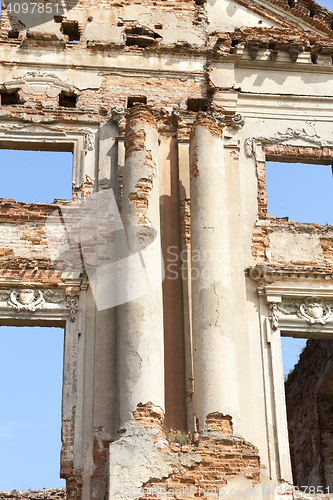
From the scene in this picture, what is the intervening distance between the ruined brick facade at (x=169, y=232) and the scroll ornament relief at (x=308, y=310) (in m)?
0.02

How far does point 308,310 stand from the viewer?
10.4 meters

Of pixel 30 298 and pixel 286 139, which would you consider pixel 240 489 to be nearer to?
pixel 30 298

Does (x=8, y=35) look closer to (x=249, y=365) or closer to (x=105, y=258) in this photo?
(x=105, y=258)

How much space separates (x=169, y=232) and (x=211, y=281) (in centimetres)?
135

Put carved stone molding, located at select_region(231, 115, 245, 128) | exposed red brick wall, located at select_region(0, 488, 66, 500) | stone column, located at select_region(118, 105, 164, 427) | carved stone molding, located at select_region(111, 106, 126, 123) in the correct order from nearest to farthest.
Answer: stone column, located at select_region(118, 105, 164, 427), exposed red brick wall, located at select_region(0, 488, 66, 500), carved stone molding, located at select_region(111, 106, 126, 123), carved stone molding, located at select_region(231, 115, 245, 128)

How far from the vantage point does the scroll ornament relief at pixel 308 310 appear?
1032 cm

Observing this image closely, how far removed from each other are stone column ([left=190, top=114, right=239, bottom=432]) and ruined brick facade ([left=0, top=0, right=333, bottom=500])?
2 centimetres

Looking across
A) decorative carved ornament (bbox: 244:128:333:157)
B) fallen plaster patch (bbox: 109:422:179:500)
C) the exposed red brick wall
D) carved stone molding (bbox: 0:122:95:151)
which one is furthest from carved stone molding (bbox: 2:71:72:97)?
the exposed red brick wall

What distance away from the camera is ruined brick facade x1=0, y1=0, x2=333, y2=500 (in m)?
9.08

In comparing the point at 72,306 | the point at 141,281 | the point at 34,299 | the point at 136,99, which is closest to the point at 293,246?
the point at 141,281

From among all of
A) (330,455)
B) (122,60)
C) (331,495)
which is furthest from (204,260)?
(330,455)

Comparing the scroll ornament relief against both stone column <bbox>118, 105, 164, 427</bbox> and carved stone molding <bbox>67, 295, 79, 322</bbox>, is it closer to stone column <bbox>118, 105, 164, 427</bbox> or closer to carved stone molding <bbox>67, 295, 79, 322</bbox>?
stone column <bbox>118, 105, 164, 427</bbox>

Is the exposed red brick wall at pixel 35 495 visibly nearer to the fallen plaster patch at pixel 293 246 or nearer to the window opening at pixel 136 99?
the fallen plaster patch at pixel 293 246

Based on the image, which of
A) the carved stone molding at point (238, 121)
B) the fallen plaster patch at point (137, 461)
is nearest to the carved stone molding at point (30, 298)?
the fallen plaster patch at point (137, 461)
